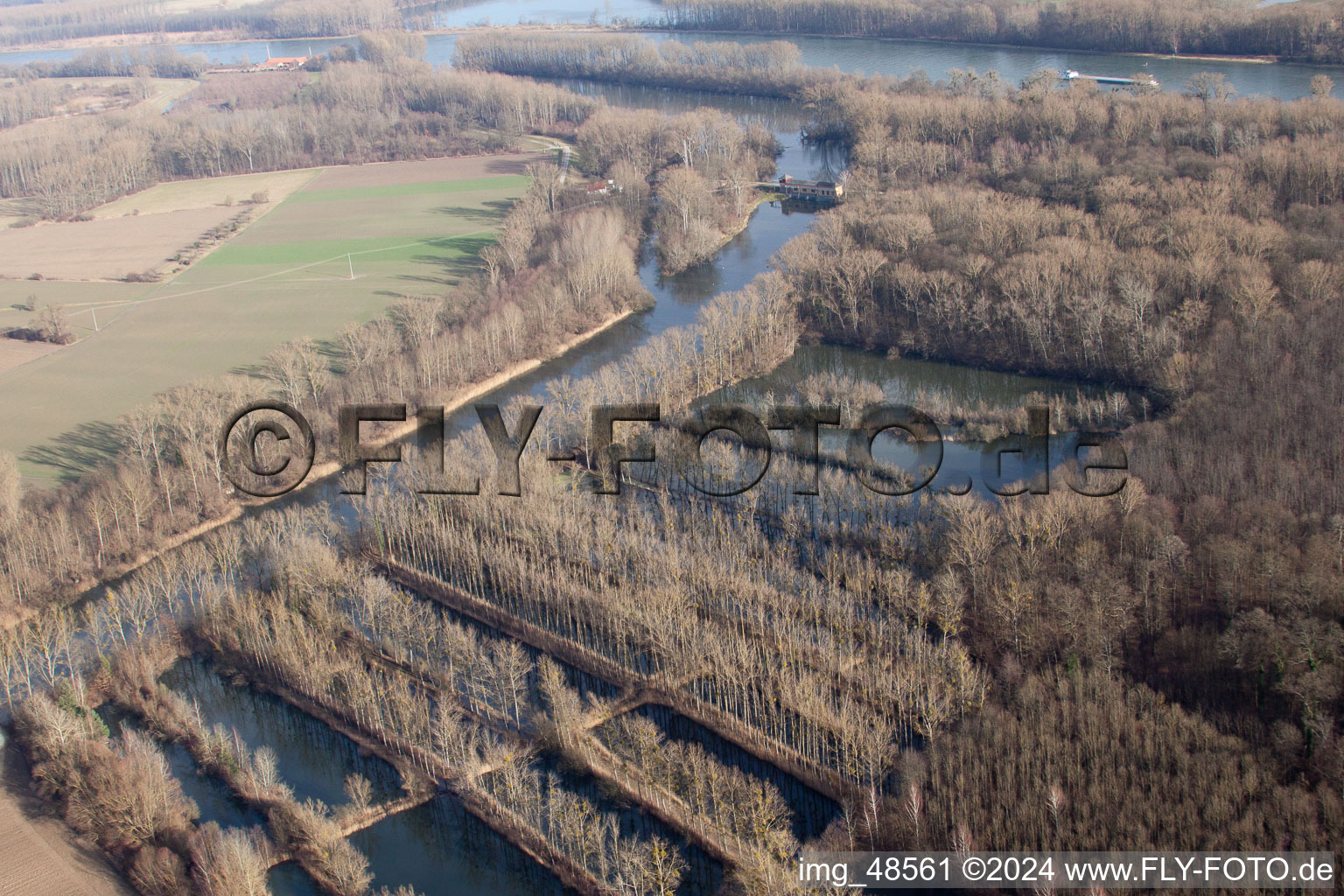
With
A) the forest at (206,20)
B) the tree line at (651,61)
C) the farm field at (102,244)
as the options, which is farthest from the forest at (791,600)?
the forest at (206,20)

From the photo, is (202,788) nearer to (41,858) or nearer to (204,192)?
(41,858)

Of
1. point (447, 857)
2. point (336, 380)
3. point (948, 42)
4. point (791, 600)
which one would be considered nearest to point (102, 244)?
point (336, 380)

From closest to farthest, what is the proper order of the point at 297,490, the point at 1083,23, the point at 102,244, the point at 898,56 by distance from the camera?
the point at 297,490, the point at 102,244, the point at 1083,23, the point at 898,56

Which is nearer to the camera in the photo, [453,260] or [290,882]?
[290,882]

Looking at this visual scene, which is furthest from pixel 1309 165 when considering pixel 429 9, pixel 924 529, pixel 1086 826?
pixel 429 9

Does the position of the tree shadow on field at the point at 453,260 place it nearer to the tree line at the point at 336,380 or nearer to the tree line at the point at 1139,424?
the tree line at the point at 336,380

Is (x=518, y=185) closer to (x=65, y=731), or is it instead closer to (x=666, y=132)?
(x=666, y=132)
